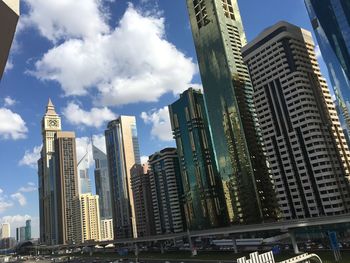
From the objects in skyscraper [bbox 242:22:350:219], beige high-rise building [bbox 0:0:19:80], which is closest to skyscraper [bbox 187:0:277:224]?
skyscraper [bbox 242:22:350:219]

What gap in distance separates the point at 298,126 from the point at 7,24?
147824 millimetres

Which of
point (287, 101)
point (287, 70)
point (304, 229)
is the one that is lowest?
point (304, 229)

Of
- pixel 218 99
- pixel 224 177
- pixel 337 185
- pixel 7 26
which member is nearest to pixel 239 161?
pixel 224 177

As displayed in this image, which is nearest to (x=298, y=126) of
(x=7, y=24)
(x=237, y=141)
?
(x=237, y=141)

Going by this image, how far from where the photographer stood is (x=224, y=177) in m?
193

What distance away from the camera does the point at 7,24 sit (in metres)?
5.43

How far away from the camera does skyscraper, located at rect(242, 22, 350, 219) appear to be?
135 m

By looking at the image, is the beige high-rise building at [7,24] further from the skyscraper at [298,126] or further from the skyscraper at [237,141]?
the skyscraper at [237,141]

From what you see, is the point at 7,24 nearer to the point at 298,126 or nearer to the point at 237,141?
the point at 298,126

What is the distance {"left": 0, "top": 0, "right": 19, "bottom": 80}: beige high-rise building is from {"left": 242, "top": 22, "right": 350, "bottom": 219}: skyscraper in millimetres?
138100

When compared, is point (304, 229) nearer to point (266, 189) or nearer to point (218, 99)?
point (266, 189)

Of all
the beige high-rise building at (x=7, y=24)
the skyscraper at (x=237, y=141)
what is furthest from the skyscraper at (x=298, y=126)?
the beige high-rise building at (x=7, y=24)

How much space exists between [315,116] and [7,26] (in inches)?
5860

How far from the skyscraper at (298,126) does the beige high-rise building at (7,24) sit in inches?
5437
